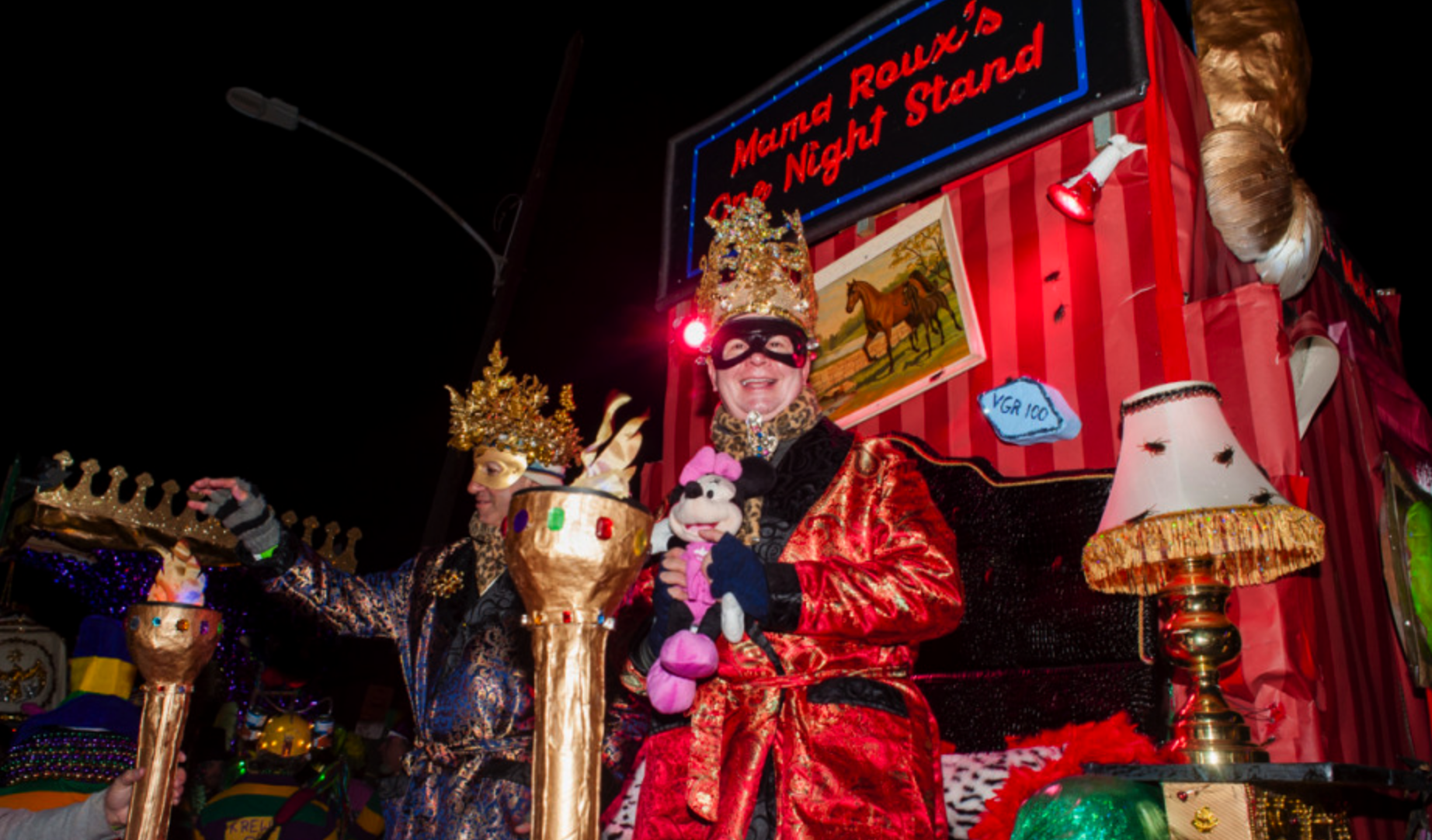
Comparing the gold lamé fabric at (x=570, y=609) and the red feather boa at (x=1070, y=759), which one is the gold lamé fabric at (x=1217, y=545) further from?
the gold lamé fabric at (x=570, y=609)

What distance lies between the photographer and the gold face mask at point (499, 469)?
3980mm

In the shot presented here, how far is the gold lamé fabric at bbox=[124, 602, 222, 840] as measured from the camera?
2699 millimetres

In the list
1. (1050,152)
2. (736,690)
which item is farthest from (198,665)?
(1050,152)

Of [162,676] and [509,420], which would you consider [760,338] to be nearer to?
[509,420]

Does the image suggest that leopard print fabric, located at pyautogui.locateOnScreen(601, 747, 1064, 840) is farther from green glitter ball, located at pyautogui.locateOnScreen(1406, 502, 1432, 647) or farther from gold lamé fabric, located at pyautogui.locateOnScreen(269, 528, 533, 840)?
green glitter ball, located at pyautogui.locateOnScreen(1406, 502, 1432, 647)

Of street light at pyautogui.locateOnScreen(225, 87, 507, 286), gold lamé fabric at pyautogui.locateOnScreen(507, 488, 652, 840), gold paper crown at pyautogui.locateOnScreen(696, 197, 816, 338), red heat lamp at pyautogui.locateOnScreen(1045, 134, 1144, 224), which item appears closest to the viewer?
gold lamé fabric at pyautogui.locateOnScreen(507, 488, 652, 840)

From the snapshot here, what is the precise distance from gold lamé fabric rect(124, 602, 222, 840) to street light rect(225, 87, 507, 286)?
4838 mm

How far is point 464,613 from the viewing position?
383 cm

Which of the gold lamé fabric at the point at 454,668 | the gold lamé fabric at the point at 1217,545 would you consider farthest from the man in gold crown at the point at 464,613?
the gold lamé fabric at the point at 1217,545

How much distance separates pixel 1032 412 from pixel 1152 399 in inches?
39.8

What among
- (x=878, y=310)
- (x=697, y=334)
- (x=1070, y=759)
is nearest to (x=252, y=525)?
(x=697, y=334)

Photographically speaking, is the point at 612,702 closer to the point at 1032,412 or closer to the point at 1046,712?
the point at 1046,712

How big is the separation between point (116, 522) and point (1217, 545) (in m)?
4.33

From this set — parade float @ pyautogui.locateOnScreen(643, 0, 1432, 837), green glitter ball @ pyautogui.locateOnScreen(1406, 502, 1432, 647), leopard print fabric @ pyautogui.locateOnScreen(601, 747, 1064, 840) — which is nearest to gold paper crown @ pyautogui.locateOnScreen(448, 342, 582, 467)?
parade float @ pyautogui.locateOnScreen(643, 0, 1432, 837)
